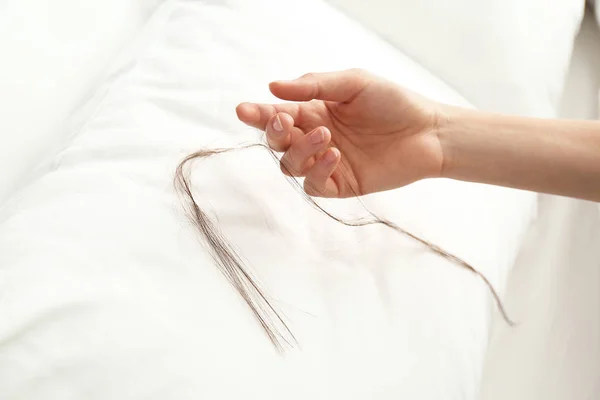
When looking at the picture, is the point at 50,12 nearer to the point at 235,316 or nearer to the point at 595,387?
the point at 235,316

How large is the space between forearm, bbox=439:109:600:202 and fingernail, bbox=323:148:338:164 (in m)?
0.21

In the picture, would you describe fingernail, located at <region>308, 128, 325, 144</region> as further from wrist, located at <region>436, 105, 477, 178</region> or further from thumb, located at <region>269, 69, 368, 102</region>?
wrist, located at <region>436, 105, 477, 178</region>

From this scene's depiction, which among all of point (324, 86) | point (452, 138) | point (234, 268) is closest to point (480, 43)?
point (452, 138)

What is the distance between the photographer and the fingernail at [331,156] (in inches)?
21.3

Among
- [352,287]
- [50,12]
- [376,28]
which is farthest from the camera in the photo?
[376,28]

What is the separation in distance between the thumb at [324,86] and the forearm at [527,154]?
0.15m

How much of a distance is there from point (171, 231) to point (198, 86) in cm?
20

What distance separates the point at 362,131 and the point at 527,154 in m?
0.21

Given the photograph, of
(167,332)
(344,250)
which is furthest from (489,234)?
(167,332)

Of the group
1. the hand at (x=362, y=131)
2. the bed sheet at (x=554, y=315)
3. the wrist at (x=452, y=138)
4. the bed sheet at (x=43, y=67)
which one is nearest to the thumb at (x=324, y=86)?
the hand at (x=362, y=131)

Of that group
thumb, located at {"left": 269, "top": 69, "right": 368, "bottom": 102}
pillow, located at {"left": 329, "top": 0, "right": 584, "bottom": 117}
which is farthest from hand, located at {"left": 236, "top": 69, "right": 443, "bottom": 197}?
pillow, located at {"left": 329, "top": 0, "right": 584, "bottom": 117}

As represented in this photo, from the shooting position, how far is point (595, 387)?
0.75 meters

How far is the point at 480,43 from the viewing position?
33.5 inches

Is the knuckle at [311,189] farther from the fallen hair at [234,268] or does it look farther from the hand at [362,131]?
the fallen hair at [234,268]
